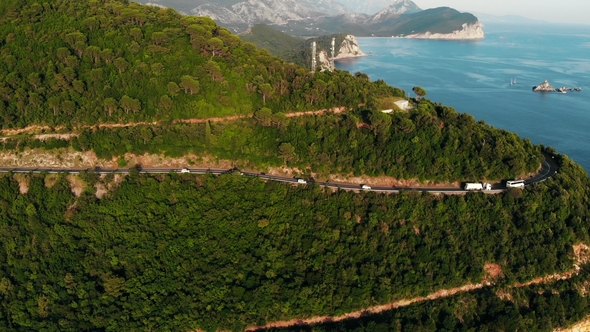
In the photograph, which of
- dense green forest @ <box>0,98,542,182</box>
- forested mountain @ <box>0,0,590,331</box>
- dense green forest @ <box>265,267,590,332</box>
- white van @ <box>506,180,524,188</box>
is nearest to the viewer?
dense green forest @ <box>265,267,590,332</box>

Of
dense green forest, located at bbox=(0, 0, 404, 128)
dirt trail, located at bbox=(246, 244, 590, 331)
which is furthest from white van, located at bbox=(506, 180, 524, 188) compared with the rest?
dense green forest, located at bbox=(0, 0, 404, 128)

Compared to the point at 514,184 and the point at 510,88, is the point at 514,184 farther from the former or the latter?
the point at 510,88

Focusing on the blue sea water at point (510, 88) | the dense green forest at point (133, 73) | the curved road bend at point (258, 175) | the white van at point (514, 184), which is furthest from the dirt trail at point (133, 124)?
the blue sea water at point (510, 88)

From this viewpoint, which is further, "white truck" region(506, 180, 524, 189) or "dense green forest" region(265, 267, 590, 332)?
"white truck" region(506, 180, 524, 189)

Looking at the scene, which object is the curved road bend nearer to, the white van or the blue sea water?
the white van

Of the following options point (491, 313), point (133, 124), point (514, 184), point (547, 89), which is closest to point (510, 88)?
point (547, 89)

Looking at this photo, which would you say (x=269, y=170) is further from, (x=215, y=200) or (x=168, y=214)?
(x=168, y=214)

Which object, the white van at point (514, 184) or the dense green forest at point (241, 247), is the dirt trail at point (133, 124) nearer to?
the dense green forest at point (241, 247)
